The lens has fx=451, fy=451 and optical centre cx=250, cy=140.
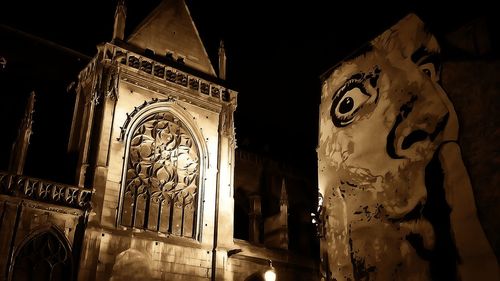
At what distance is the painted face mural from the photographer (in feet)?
27.9

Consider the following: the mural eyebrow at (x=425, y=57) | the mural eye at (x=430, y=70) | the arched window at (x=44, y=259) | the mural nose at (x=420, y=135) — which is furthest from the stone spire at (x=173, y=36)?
the mural nose at (x=420, y=135)

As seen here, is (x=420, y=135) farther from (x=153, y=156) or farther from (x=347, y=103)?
(x=153, y=156)

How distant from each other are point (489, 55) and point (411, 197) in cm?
308

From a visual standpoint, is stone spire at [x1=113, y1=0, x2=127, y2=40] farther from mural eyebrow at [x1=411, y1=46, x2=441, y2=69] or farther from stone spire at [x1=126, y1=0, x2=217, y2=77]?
mural eyebrow at [x1=411, y1=46, x2=441, y2=69]

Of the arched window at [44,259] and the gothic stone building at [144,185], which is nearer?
the arched window at [44,259]

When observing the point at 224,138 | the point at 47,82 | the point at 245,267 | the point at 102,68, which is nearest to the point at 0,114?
the point at 47,82

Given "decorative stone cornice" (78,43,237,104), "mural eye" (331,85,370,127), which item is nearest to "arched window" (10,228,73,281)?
"decorative stone cornice" (78,43,237,104)

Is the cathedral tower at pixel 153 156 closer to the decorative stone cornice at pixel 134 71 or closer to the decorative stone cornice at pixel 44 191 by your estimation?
the decorative stone cornice at pixel 134 71

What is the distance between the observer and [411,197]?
9.12 meters

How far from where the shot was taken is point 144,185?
58.9 feet

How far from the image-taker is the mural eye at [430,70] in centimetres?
948

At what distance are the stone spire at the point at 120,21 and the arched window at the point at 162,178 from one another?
12.9 ft

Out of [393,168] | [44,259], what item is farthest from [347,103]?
[44,259]

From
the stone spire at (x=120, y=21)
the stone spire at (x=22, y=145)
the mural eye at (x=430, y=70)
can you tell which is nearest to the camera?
the mural eye at (x=430, y=70)
